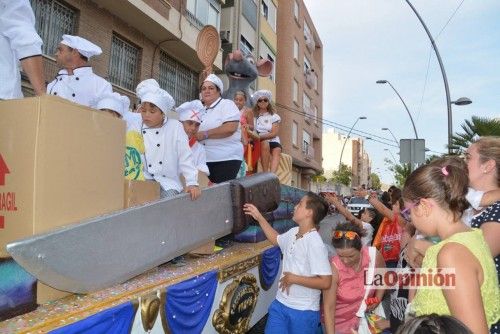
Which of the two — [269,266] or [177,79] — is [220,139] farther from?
[177,79]

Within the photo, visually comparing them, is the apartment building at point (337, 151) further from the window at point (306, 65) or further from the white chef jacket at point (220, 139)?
the white chef jacket at point (220, 139)

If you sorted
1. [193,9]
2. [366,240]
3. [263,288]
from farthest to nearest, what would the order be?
[193,9] → [366,240] → [263,288]

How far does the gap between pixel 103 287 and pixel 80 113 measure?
32.9 inches

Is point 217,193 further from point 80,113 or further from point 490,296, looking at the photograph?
point 490,296

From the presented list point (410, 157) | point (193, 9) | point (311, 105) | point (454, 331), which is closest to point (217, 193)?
point (454, 331)

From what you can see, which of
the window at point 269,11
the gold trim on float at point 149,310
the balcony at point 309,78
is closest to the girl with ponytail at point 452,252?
the gold trim on float at point 149,310

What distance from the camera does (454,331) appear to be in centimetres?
121

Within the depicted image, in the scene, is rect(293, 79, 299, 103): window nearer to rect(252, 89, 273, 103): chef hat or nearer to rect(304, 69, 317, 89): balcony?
rect(304, 69, 317, 89): balcony

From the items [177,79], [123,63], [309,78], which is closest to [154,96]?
[123,63]

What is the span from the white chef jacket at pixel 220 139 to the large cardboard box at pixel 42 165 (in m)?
1.99

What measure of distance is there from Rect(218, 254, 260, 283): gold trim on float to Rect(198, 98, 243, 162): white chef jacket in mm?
1027

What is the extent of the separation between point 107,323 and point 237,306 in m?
1.49

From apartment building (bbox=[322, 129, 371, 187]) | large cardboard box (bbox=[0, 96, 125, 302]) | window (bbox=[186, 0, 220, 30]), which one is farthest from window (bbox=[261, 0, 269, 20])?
apartment building (bbox=[322, 129, 371, 187])

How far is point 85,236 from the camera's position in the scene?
186cm
